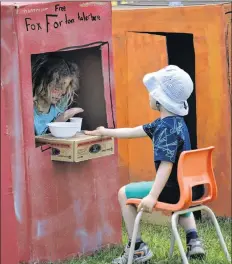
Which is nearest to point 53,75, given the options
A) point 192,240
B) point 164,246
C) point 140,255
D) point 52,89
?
point 52,89

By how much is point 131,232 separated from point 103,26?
1478 millimetres

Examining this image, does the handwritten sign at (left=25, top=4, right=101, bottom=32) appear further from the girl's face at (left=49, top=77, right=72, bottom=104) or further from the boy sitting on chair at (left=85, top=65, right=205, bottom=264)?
the boy sitting on chair at (left=85, top=65, right=205, bottom=264)

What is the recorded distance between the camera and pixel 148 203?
15.7ft

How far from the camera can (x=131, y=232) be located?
5.17 m

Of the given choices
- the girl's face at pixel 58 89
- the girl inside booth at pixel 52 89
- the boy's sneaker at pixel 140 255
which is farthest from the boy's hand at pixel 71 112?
the boy's sneaker at pixel 140 255

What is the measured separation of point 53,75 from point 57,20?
372 mm

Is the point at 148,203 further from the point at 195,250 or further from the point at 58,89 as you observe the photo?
the point at 58,89

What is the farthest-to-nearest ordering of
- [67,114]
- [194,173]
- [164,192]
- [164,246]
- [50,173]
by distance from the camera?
[164,246] < [67,114] < [50,173] < [164,192] < [194,173]

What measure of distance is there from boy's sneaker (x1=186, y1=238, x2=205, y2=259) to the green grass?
0.19 ft

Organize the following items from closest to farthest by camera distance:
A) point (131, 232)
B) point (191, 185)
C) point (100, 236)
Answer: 1. point (191, 185)
2. point (131, 232)
3. point (100, 236)

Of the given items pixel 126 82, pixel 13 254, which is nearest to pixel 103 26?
pixel 126 82

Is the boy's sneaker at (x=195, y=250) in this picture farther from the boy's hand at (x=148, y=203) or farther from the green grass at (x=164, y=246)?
the boy's hand at (x=148, y=203)

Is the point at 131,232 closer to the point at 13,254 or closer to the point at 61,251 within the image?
the point at 61,251

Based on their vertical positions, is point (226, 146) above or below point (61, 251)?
above
